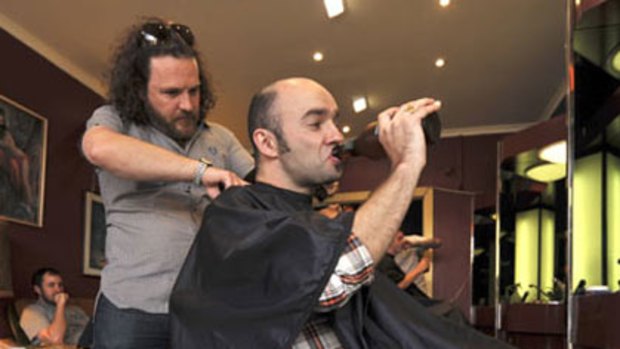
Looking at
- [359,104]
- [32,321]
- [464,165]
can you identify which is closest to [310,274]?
[32,321]

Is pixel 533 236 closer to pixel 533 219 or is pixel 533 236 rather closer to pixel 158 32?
pixel 533 219

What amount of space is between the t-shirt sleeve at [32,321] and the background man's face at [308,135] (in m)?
4.00

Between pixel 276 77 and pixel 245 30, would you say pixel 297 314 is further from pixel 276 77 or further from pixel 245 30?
pixel 276 77

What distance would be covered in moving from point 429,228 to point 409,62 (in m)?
2.44

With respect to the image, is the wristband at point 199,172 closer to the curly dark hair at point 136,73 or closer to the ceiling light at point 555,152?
the curly dark hair at point 136,73

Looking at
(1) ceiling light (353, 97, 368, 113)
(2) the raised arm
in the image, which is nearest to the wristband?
(2) the raised arm

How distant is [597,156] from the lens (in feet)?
9.00

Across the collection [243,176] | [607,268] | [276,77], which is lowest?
[607,268]

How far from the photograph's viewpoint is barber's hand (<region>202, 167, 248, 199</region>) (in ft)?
4.58

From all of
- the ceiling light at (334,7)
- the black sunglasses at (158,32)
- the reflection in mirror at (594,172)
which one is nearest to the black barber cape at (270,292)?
the black sunglasses at (158,32)

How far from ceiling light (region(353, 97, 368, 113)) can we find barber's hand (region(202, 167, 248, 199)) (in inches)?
222

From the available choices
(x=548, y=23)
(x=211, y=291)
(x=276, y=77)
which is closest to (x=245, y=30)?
(x=276, y=77)

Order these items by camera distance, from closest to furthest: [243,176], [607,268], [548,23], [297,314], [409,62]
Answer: [297,314], [243,176], [607,268], [548,23], [409,62]

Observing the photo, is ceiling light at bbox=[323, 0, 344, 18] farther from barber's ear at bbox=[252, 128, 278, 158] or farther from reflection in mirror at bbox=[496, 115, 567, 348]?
barber's ear at bbox=[252, 128, 278, 158]
